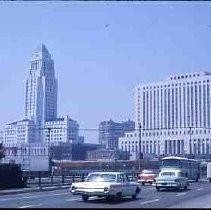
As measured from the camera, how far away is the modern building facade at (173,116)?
5566 inches

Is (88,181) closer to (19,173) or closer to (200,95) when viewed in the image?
(19,173)

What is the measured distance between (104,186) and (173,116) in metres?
137

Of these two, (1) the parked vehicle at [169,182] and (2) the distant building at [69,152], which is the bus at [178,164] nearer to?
(1) the parked vehicle at [169,182]

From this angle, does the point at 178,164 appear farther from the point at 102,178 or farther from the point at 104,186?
the point at 104,186

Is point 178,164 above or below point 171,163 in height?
below

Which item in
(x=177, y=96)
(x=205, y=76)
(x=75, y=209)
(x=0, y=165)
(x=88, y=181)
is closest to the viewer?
(x=75, y=209)

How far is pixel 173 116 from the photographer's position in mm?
160000

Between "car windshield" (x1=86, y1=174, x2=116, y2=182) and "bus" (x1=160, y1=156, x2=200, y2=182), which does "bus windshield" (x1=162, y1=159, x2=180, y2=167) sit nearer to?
"bus" (x1=160, y1=156, x2=200, y2=182)

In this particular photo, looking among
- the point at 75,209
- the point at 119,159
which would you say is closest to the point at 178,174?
the point at 75,209

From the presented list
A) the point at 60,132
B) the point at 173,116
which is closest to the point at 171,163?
the point at 173,116

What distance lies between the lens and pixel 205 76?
129 m

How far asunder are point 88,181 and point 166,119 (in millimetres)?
135719

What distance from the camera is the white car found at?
24.4 metres

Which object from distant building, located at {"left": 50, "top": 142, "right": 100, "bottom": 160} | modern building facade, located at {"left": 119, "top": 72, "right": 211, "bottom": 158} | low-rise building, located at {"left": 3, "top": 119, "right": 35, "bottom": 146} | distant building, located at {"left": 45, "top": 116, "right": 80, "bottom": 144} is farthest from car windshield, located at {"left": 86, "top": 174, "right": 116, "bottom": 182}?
distant building, located at {"left": 50, "top": 142, "right": 100, "bottom": 160}
